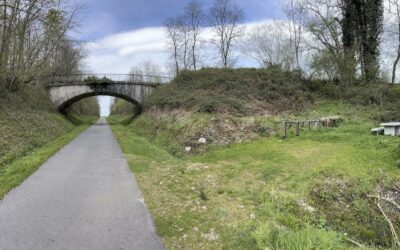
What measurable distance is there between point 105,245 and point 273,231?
2.53 metres

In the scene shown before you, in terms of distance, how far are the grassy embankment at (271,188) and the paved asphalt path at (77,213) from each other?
1.23ft

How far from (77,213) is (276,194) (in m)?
4.21

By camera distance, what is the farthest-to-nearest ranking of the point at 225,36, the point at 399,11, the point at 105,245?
the point at 225,36, the point at 399,11, the point at 105,245

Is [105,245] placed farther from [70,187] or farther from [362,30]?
[362,30]

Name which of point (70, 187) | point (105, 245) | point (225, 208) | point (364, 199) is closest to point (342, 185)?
point (364, 199)

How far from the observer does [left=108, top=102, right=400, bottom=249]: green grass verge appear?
17.1 feet

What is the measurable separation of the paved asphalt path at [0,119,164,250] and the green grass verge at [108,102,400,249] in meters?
0.40

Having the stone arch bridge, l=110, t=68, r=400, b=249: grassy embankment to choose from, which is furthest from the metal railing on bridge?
l=110, t=68, r=400, b=249: grassy embankment

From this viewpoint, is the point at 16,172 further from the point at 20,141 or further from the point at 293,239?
the point at 293,239

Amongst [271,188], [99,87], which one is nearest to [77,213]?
[271,188]

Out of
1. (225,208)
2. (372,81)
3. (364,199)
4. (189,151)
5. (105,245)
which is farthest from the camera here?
(372,81)

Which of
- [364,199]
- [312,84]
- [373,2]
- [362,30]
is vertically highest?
[373,2]

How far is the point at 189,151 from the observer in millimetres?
14039

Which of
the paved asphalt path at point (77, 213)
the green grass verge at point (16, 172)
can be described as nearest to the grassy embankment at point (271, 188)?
the paved asphalt path at point (77, 213)
